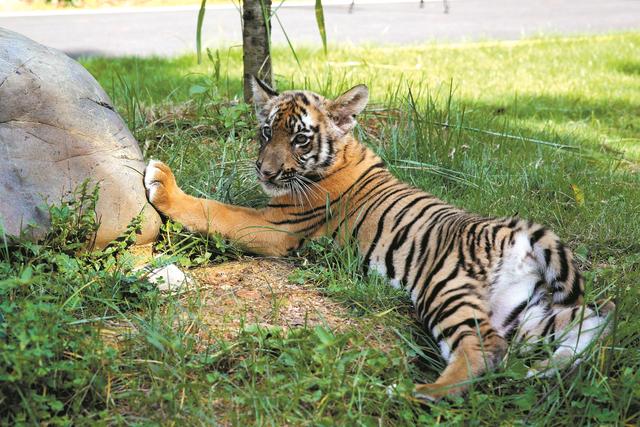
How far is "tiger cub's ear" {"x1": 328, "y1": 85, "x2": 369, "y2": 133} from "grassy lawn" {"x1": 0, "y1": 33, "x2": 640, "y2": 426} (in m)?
0.71

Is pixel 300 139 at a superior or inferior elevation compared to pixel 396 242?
superior

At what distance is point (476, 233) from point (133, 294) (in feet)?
5.01

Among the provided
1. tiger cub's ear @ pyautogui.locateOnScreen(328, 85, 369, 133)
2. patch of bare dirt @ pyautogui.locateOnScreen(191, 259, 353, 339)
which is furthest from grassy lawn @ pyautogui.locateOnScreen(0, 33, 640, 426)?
tiger cub's ear @ pyautogui.locateOnScreen(328, 85, 369, 133)

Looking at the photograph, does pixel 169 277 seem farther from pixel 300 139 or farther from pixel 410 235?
pixel 410 235

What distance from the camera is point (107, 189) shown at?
12.9 feet

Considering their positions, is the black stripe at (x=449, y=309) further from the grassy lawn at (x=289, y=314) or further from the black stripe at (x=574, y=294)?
the black stripe at (x=574, y=294)

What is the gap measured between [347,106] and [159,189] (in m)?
1.09

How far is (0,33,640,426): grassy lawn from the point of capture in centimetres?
282

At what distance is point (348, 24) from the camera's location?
12227mm

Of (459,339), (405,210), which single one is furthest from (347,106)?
(459,339)

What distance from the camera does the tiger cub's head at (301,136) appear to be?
4.23m

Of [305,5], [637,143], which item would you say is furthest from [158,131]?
[305,5]

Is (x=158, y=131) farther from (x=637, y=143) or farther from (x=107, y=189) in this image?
(x=637, y=143)

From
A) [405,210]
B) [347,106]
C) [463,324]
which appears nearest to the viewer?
[463,324]
